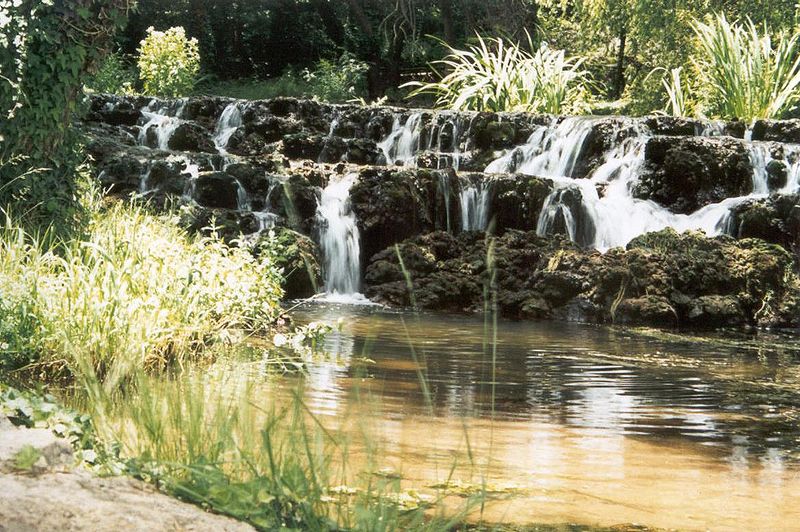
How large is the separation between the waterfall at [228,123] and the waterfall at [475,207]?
197 inches

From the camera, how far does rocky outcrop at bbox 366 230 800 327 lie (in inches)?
404

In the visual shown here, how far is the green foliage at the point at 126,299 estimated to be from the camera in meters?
5.10

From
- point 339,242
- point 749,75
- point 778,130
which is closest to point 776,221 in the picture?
point 778,130

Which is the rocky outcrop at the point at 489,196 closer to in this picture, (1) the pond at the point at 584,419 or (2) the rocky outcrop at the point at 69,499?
(1) the pond at the point at 584,419

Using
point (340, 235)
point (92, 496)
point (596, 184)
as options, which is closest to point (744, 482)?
point (92, 496)

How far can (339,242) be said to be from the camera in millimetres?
11938

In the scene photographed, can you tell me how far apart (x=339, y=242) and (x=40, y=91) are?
5.17 m

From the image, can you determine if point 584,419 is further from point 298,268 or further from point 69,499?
point 298,268

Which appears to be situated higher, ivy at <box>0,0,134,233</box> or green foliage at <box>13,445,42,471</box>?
ivy at <box>0,0,134,233</box>

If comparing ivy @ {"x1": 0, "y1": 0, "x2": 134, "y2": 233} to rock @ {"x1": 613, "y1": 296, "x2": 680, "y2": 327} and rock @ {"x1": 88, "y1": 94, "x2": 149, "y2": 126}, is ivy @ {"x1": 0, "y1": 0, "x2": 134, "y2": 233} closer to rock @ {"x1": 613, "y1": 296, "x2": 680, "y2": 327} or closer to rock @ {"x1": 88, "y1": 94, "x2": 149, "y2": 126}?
rock @ {"x1": 613, "y1": 296, "x2": 680, "y2": 327}

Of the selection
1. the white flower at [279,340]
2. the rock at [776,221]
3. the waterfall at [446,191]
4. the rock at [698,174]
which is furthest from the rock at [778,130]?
the white flower at [279,340]

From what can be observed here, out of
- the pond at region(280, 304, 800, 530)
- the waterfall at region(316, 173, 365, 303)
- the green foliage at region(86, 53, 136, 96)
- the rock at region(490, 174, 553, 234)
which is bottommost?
the pond at region(280, 304, 800, 530)

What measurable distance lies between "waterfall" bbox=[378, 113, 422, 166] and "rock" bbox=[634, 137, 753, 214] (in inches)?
154

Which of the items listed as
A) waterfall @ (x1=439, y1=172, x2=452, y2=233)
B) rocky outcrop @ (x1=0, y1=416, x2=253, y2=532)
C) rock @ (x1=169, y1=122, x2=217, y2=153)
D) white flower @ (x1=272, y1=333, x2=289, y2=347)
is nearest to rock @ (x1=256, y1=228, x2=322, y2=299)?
waterfall @ (x1=439, y1=172, x2=452, y2=233)
